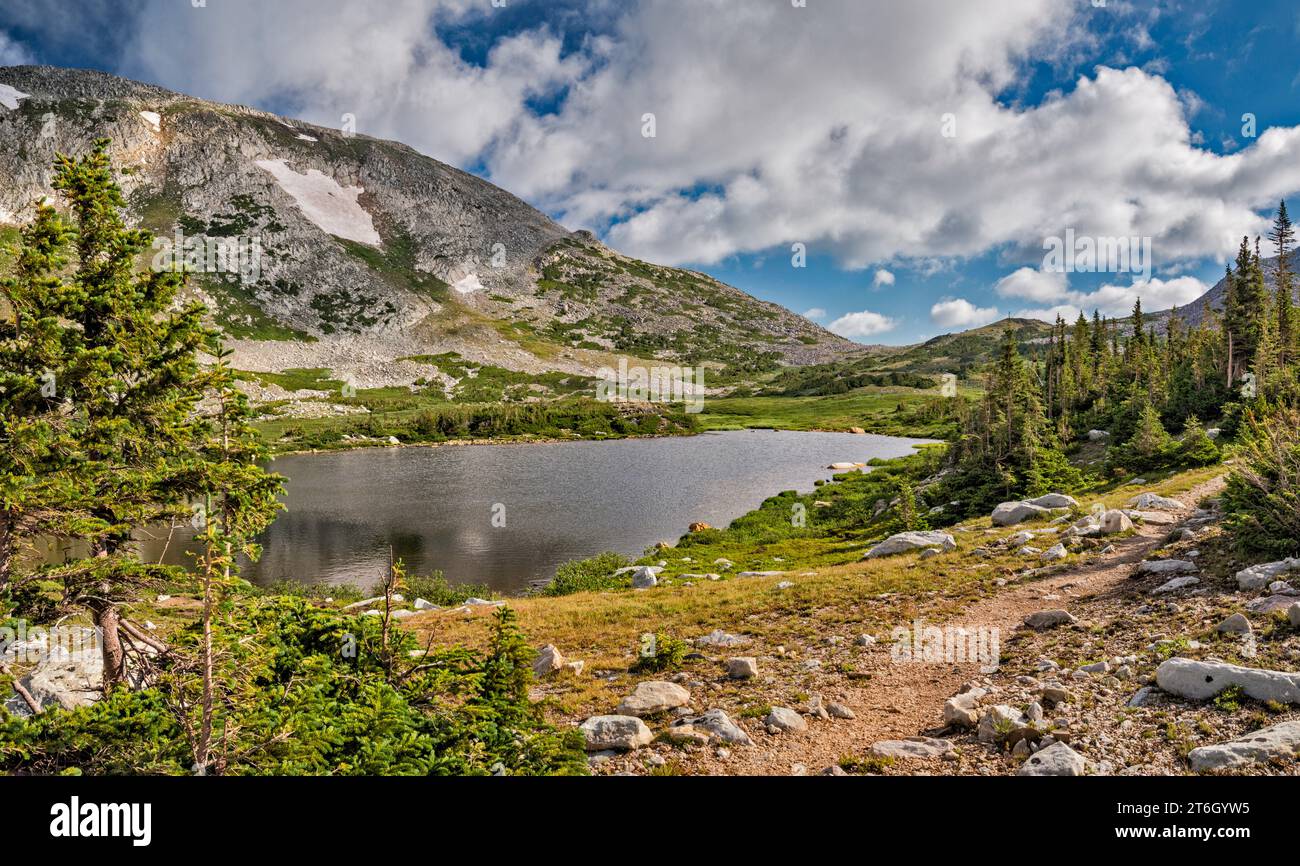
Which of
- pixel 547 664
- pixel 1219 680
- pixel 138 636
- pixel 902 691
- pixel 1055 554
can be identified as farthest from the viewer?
pixel 1055 554

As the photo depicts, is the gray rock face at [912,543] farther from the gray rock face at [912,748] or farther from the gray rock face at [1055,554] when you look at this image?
the gray rock face at [912,748]

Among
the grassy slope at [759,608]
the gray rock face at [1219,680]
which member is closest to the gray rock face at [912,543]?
the grassy slope at [759,608]

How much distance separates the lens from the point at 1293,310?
185ft

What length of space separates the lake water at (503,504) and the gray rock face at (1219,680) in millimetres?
34486

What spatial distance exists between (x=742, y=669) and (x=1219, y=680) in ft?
31.3

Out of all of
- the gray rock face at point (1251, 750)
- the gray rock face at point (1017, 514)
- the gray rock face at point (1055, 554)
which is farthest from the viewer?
the gray rock face at point (1017, 514)

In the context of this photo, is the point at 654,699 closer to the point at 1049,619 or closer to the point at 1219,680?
the point at 1219,680

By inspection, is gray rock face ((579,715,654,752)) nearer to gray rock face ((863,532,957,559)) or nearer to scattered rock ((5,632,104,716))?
scattered rock ((5,632,104,716))

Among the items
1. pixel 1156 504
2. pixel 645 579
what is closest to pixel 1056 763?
pixel 1156 504

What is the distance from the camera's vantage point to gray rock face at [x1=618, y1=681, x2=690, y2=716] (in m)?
13.5

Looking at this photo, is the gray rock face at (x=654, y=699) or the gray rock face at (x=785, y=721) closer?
the gray rock face at (x=785, y=721)

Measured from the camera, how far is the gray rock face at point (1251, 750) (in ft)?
24.5

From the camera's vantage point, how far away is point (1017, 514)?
29781mm
